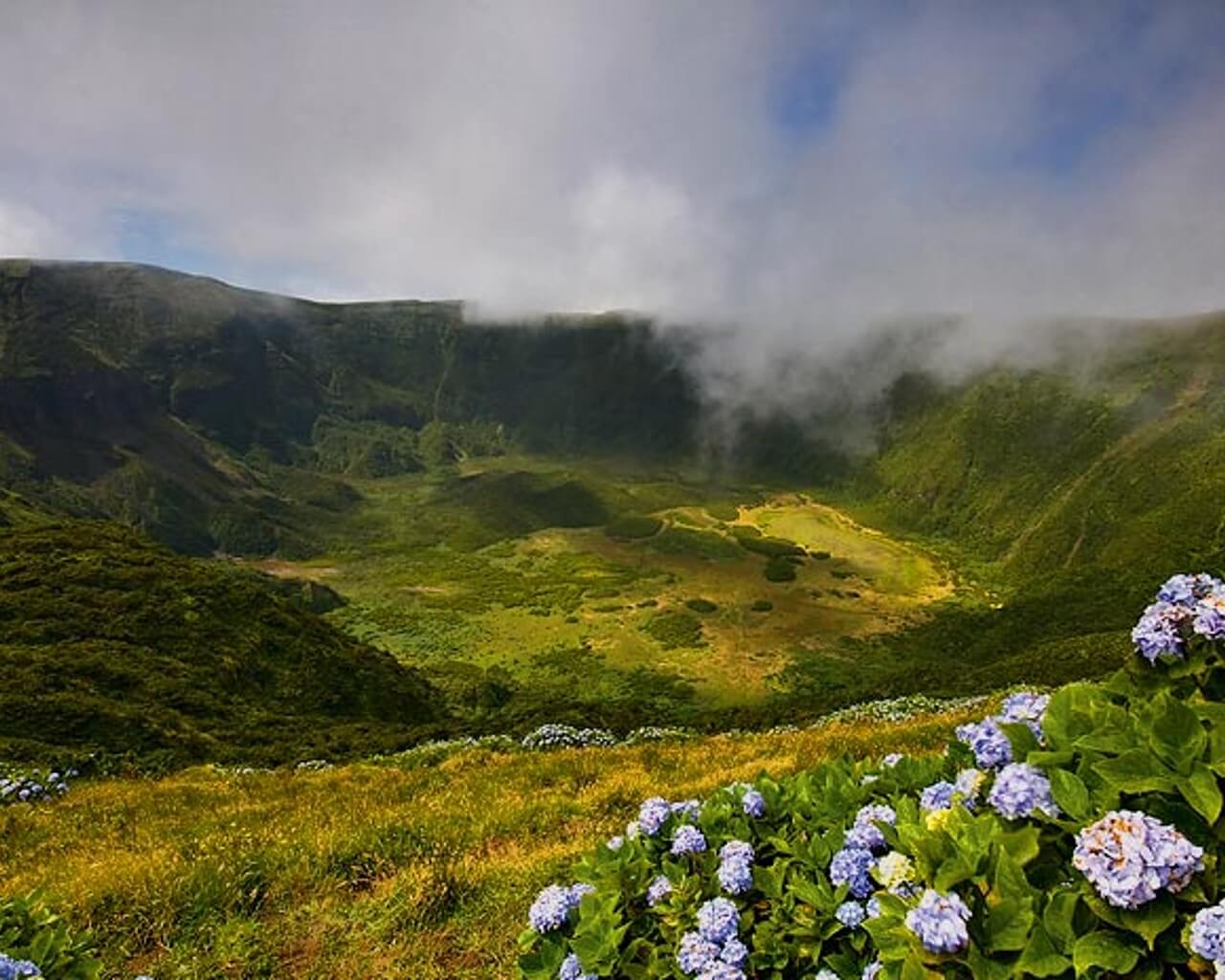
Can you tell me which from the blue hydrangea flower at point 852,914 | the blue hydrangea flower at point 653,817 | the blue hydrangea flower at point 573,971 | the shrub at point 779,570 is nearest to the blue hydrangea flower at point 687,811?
the blue hydrangea flower at point 653,817

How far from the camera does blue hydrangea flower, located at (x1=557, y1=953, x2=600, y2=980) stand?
4.01 meters

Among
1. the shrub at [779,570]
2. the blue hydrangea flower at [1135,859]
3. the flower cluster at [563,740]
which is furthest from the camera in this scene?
the shrub at [779,570]

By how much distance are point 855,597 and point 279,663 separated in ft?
439

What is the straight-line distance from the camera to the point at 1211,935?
238 centimetres

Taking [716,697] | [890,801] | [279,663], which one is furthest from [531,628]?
[890,801]

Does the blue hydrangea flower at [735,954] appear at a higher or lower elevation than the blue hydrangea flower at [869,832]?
lower

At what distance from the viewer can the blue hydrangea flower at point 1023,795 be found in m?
3.13

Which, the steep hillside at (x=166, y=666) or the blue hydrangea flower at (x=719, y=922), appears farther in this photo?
the steep hillside at (x=166, y=666)

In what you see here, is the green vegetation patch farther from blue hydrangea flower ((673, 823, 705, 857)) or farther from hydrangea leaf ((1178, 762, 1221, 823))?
hydrangea leaf ((1178, 762, 1221, 823))

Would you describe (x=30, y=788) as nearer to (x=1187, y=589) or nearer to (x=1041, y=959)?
(x=1041, y=959)

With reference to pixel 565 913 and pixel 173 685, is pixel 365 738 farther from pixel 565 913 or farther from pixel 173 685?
pixel 565 913

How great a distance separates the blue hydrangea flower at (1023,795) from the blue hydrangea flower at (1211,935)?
0.70 metres

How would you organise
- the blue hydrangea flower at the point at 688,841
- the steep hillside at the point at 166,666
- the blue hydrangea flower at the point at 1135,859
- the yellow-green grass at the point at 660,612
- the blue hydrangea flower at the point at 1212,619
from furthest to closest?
the yellow-green grass at the point at 660,612 → the steep hillside at the point at 166,666 → the blue hydrangea flower at the point at 688,841 → the blue hydrangea flower at the point at 1212,619 → the blue hydrangea flower at the point at 1135,859

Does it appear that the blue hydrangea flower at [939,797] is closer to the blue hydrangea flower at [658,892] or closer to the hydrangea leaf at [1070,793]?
the hydrangea leaf at [1070,793]
